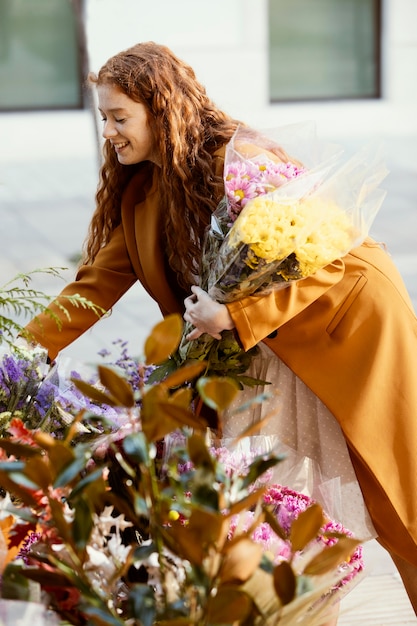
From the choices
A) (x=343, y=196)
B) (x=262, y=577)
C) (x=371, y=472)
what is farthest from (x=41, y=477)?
(x=371, y=472)

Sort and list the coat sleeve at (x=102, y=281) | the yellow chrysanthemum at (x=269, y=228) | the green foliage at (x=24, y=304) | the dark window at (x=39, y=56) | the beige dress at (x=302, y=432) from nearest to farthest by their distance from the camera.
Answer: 1. the green foliage at (x=24, y=304)
2. the yellow chrysanthemum at (x=269, y=228)
3. the beige dress at (x=302, y=432)
4. the coat sleeve at (x=102, y=281)
5. the dark window at (x=39, y=56)

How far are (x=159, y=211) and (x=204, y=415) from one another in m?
0.51

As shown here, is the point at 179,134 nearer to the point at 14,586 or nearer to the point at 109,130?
the point at 109,130

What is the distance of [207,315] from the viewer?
2311mm

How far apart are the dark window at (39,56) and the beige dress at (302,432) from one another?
394 inches

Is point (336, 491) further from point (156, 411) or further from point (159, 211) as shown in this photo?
point (156, 411)

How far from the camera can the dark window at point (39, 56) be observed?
39.3 feet

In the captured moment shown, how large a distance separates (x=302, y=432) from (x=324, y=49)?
1084cm

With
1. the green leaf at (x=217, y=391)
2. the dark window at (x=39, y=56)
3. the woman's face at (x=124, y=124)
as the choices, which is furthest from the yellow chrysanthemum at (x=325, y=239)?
the dark window at (x=39, y=56)

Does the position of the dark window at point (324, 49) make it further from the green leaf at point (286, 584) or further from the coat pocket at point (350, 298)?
the green leaf at point (286, 584)

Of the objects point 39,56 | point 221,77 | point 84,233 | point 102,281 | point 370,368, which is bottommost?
point 84,233

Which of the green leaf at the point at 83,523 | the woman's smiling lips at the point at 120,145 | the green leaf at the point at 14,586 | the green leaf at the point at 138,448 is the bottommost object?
the green leaf at the point at 14,586

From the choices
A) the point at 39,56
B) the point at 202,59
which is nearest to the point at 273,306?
the point at 202,59

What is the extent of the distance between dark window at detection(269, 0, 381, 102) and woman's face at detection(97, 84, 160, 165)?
34.4ft
